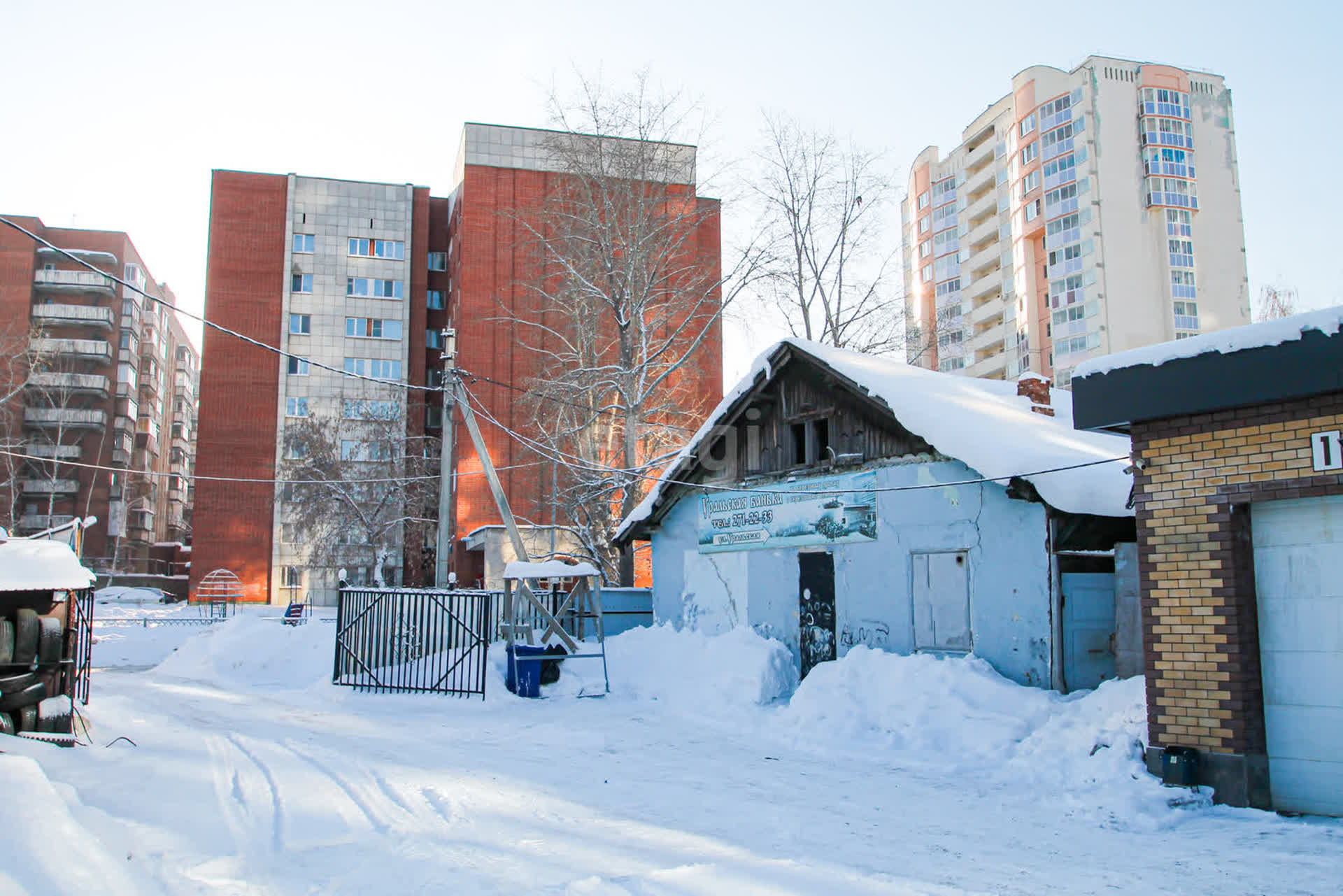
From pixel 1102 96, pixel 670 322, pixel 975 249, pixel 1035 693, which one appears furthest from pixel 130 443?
pixel 1035 693

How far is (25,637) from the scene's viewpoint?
947cm

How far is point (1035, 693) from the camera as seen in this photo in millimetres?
11383

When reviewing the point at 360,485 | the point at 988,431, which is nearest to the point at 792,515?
the point at 988,431

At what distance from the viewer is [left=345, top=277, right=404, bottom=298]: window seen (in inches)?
2170

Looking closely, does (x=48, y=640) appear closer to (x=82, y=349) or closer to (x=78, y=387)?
(x=78, y=387)

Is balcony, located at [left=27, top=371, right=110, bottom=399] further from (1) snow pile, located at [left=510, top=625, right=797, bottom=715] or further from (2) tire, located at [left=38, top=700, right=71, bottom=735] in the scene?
(2) tire, located at [left=38, top=700, right=71, bottom=735]

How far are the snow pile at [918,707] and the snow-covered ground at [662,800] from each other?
34 millimetres

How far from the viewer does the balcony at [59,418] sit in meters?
61.9

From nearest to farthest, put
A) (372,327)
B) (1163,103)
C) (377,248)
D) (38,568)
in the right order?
(38,568) < (372,327) < (377,248) < (1163,103)

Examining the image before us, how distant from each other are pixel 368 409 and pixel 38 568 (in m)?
36.6

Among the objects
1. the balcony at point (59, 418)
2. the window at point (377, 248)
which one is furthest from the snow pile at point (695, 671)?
the balcony at point (59, 418)

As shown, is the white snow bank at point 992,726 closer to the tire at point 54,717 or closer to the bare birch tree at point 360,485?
the tire at point 54,717

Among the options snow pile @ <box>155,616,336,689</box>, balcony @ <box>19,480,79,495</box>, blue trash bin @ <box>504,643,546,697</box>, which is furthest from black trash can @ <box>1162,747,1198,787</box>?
balcony @ <box>19,480,79,495</box>

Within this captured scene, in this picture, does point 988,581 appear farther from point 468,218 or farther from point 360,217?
point 360,217
